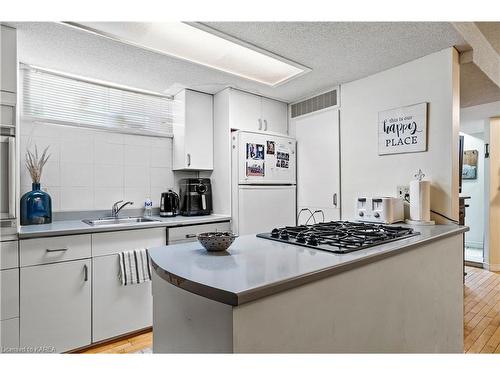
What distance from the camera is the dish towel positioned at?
2.19 metres

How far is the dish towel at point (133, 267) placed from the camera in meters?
2.19


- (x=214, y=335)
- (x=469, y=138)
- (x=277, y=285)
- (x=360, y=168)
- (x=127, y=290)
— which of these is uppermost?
(x=469, y=138)

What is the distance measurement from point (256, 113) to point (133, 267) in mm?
1884

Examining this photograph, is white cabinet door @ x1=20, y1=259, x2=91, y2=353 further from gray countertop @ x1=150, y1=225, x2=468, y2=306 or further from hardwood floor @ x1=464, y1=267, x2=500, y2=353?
hardwood floor @ x1=464, y1=267, x2=500, y2=353

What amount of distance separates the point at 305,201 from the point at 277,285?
8.00 ft

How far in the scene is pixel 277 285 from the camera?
0.85 m

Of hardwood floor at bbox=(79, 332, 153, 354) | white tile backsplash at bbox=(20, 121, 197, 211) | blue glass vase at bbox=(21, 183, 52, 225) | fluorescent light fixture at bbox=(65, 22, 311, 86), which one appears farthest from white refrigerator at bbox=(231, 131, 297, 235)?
blue glass vase at bbox=(21, 183, 52, 225)

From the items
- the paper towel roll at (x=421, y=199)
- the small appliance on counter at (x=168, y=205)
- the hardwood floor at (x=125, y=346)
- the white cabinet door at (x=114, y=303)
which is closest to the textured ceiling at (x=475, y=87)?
the paper towel roll at (x=421, y=199)

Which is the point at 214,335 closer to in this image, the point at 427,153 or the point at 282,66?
the point at 427,153

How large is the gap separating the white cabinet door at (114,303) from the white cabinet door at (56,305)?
0.17 ft

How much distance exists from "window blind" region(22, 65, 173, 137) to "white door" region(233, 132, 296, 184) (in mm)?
845

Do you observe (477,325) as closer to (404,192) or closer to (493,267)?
(404,192)

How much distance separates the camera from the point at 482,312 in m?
2.69

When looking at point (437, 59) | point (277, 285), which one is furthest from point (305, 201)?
point (277, 285)
